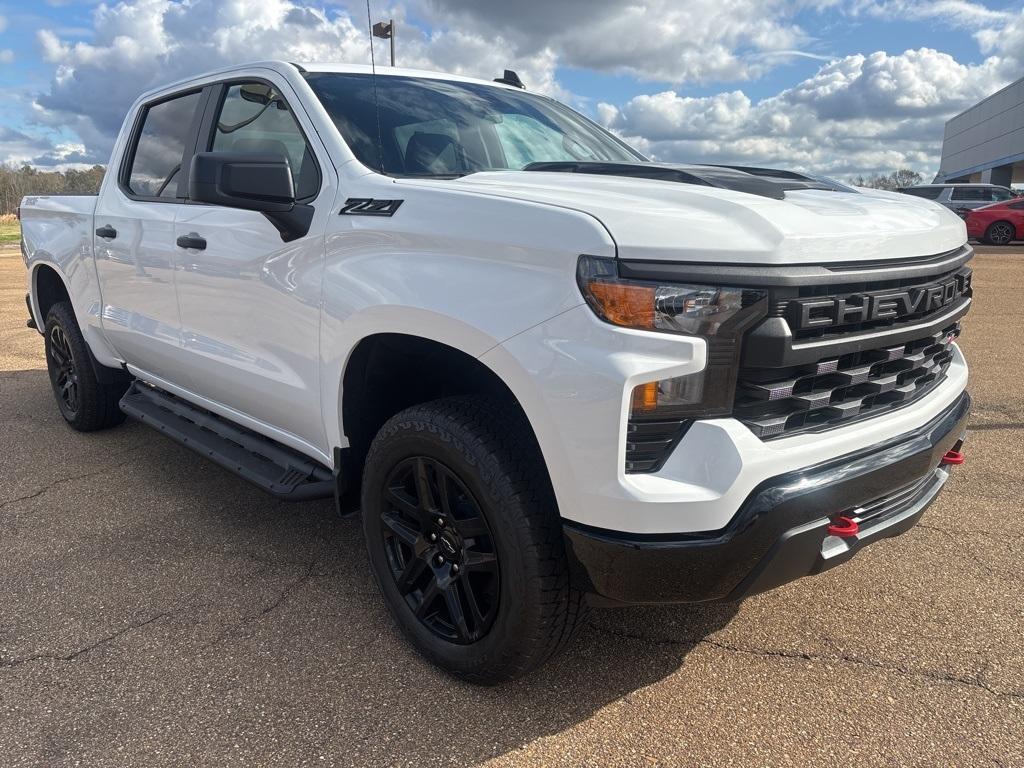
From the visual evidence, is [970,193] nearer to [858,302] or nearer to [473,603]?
[858,302]

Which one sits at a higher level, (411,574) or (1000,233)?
(411,574)

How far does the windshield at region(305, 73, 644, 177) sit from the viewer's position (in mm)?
2838

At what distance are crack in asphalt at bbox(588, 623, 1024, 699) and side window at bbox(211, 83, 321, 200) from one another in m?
1.88

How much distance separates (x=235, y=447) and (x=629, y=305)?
2.19m

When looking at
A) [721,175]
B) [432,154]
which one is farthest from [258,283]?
[721,175]

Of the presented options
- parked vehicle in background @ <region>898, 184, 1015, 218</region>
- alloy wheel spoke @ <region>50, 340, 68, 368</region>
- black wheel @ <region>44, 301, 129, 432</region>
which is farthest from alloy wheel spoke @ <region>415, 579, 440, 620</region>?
parked vehicle in background @ <region>898, 184, 1015, 218</region>

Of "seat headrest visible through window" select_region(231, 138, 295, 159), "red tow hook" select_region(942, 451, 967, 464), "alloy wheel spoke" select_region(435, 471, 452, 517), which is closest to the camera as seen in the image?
"alloy wheel spoke" select_region(435, 471, 452, 517)

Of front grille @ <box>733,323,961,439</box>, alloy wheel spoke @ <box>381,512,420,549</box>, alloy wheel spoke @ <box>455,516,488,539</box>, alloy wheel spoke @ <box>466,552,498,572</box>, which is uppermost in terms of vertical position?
front grille @ <box>733,323,961,439</box>

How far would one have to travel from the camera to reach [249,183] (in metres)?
2.48

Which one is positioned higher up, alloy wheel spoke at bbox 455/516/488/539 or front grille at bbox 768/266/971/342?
front grille at bbox 768/266/971/342

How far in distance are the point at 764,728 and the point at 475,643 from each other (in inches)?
33.5

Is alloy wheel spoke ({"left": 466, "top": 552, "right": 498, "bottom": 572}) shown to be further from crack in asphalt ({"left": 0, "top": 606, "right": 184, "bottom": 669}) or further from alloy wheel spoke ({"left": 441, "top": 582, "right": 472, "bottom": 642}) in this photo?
crack in asphalt ({"left": 0, "top": 606, "right": 184, "bottom": 669})

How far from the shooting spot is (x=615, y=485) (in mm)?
1866

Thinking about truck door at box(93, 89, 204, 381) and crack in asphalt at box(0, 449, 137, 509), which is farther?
crack in asphalt at box(0, 449, 137, 509)
